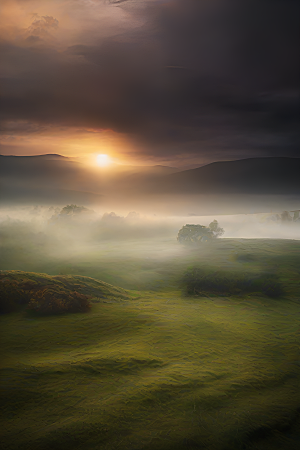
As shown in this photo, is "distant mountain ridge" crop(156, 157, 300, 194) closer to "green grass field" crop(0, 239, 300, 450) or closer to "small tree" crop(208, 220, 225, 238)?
"small tree" crop(208, 220, 225, 238)

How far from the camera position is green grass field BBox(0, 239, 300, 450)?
4141 millimetres

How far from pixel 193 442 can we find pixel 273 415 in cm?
165

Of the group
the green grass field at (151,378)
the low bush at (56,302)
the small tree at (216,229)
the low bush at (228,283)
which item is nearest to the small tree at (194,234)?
the small tree at (216,229)

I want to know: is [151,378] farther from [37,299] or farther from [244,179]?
[244,179]

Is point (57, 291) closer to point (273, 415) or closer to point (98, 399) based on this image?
point (98, 399)

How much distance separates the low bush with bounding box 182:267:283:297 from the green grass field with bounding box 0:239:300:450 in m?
3.05

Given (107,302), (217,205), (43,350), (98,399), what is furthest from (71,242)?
(98,399)

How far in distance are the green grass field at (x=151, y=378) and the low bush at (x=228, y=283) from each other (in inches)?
120

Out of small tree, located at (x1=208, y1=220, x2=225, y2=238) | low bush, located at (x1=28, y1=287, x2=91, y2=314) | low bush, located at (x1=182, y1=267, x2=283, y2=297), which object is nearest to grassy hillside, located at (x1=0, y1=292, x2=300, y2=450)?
low bush, located at (x1=28, y1=287, x2=91, y2=314)

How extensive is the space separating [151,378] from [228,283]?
1155 centimetres

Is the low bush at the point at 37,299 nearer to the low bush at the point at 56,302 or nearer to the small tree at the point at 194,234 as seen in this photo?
the low bush at the point at 56,302

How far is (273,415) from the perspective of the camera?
187 inches

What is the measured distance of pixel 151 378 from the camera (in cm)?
573

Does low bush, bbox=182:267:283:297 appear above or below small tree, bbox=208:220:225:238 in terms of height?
below
